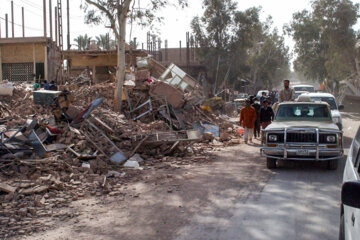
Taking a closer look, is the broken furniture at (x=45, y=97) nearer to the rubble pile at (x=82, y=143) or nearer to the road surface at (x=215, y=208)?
the rubble pile at (x=82, y=143)

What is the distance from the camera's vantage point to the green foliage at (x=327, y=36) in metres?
38.5

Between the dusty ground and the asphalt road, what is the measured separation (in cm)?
23

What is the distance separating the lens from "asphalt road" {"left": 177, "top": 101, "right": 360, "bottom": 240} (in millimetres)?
5617

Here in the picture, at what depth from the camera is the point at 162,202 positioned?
24.8 ft

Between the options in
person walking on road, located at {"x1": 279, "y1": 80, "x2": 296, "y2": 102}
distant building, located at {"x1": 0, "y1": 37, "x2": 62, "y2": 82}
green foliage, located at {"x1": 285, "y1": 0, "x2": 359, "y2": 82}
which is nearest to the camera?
person walking on road, located at {"x1": 279, "y1": 80, "x2": 296, "y2": 102}

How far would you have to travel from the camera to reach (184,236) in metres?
5.64

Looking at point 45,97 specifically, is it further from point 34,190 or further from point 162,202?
point 162,202

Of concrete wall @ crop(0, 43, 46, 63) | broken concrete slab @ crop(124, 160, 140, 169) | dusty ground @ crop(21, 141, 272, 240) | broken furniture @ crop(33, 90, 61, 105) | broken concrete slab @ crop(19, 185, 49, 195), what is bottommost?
dusty ground @ crop(21, 141, 272, 240)

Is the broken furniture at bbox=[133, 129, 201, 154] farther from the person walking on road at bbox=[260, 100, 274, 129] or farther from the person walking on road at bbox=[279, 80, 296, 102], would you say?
the person walking on road at bbox=[279, 80, 296, 102]

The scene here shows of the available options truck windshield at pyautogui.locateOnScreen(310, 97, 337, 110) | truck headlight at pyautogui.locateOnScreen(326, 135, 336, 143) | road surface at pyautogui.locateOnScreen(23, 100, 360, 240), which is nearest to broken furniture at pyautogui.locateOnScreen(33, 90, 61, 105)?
road surface at pyautogui.locateOnScreen(23, 100, 360, 240)

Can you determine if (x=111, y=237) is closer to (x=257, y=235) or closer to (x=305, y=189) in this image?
(x=257, y=235)

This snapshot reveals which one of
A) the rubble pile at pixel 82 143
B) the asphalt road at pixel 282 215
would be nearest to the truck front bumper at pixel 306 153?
the asphalt road at pixel 282 215

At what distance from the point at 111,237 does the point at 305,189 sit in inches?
167

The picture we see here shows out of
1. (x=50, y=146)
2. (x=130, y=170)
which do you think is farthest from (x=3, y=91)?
(x=130, y=170)
